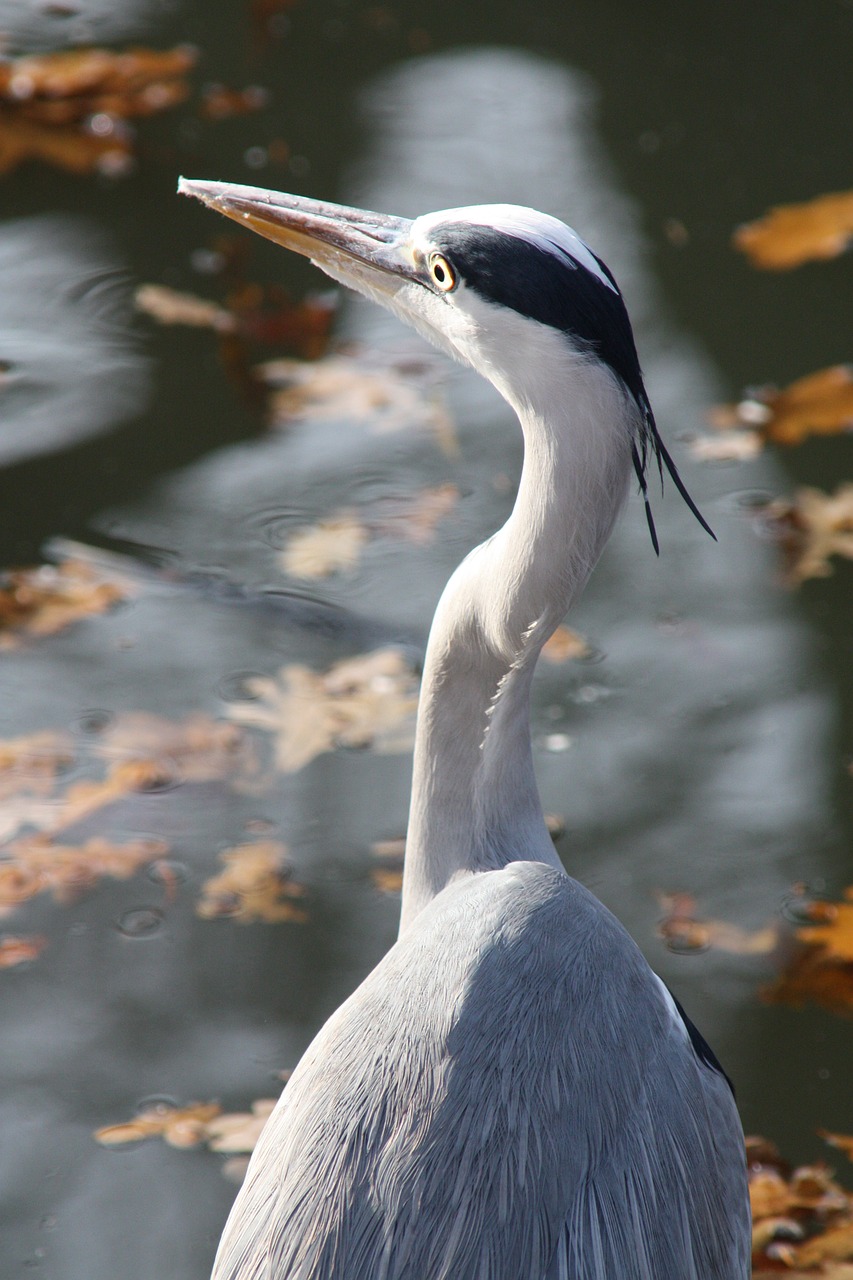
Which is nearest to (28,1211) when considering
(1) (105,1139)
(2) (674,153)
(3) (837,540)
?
(1) (105,1139)

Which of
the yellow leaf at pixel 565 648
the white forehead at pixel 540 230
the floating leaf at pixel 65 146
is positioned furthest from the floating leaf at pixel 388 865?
the floating leaf at pixel 65 146

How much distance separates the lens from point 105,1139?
2.71 m

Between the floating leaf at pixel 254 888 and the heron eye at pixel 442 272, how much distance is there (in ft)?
5.20

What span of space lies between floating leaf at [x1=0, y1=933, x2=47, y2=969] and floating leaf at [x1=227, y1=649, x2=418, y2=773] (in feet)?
2.44

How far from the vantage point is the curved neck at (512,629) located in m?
2.02

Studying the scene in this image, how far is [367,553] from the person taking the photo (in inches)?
162

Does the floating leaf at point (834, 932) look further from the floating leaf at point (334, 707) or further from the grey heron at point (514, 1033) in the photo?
the floating leaf at point (334, 707)

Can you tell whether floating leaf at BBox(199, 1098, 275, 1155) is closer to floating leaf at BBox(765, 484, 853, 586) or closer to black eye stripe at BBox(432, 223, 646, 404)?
black eye stripe at BBox(432, 223, 646, 404)

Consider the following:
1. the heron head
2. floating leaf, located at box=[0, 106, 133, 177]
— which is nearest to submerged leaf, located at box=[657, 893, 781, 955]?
the heron head

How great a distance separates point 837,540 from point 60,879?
2.44 m

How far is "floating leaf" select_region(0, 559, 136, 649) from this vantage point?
12.6 feet

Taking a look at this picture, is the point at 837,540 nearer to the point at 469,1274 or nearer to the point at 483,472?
the point at 483,472

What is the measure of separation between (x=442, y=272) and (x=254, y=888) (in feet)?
5.37

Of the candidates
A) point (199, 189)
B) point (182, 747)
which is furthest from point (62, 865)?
point (199, 189)
